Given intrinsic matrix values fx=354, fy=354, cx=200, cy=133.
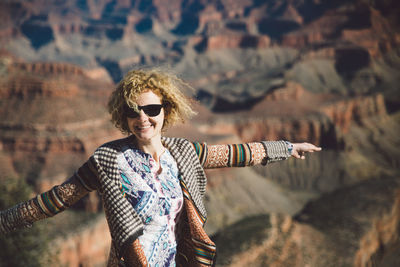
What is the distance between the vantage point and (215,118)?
183ft

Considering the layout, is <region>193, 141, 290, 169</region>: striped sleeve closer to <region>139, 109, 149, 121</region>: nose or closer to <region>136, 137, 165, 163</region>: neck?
<region>136, 137, 165, 163</region>: neck

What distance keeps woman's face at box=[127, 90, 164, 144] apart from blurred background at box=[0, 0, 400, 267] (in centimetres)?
56

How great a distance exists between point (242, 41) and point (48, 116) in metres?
113

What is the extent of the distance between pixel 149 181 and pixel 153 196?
184 millimetres

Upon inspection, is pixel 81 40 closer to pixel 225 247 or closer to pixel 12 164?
pixel 12 164

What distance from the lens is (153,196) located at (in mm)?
4215

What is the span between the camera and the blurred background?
15.1 metres

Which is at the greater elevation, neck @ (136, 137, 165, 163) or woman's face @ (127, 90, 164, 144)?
woman's face @ (127, 90, 164, 144)

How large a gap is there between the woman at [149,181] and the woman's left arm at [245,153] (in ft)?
0.04

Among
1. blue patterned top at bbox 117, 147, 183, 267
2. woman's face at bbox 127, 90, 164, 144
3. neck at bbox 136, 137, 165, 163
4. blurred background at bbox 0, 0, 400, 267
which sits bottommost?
blurred background at bbox 0, 0, 400, 267

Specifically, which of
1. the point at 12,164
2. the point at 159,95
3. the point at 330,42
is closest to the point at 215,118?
the point at 12,164

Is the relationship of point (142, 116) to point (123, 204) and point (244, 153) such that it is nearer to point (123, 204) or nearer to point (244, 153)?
point (123, 204)

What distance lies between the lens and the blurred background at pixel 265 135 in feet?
49.5

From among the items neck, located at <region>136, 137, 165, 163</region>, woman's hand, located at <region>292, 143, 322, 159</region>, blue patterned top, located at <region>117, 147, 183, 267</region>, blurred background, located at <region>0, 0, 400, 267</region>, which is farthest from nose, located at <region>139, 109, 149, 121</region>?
woman's hand, located at <region>292, 143, 322, 159</region>
